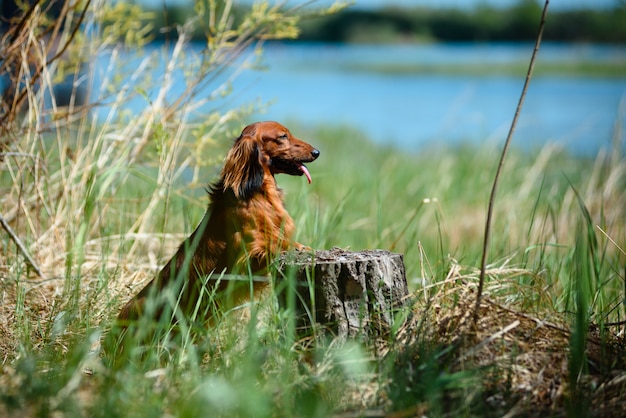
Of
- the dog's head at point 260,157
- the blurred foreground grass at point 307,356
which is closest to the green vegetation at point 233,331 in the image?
the blurred foreground grass at point 307,356

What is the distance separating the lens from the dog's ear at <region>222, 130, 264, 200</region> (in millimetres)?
3643

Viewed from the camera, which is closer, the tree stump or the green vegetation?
the green vegetation

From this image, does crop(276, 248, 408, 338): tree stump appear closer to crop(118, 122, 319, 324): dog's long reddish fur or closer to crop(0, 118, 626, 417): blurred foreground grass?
crop(0, 118, 626, 417): blurred foreground grass

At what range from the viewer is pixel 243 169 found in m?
3.67

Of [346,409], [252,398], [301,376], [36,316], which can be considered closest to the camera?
[252,398]

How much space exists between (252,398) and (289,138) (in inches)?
68.2

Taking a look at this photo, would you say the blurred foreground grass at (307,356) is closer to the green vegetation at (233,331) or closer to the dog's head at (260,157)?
the green vegetation at (233,331)

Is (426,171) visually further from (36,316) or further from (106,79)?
(36,316)

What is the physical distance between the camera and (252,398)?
2.36 meters

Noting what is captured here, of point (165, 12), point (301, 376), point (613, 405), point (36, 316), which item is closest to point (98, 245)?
point (36, 316)

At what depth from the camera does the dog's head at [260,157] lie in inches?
144

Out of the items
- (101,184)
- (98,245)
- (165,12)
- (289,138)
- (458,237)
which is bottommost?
(458,237)

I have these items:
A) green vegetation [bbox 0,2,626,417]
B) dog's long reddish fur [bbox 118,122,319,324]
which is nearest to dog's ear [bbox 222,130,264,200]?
dog's long reddish fur [bbox 118,122,319,324]

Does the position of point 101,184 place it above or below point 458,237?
above
